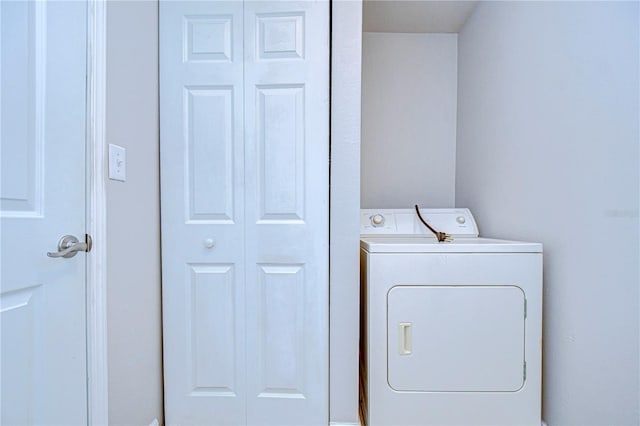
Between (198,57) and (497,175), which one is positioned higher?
(198,57)

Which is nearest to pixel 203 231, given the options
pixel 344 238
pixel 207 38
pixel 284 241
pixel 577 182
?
pixel 284 241

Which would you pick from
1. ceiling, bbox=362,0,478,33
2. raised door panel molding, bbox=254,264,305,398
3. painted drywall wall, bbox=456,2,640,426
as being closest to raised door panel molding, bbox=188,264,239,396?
raised door panel molding, bbox=254,264,305,398

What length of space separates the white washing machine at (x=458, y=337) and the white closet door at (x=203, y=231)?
64 cm

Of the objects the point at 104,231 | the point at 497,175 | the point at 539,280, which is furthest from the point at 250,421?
the point at 497,175

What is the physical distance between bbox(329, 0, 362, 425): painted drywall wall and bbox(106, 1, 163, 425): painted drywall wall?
2.54ft

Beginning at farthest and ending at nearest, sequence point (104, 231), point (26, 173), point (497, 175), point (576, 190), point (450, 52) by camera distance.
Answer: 1. point (450, 52)
2. point (497, 175)
3. point (576, 190)
4. point (104, 231)
5. point (26, 173)

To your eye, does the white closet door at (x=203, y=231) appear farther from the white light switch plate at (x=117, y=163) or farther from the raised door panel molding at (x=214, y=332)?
the white light switch plate at (x=117, y=163)

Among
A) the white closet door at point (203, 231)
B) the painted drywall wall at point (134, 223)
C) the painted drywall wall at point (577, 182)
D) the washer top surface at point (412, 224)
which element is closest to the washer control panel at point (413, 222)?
the washer top surface at point (412, 224)

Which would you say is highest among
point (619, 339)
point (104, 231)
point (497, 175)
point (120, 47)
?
point (120, 47)

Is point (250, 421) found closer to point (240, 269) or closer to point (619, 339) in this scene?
point (240, 269)

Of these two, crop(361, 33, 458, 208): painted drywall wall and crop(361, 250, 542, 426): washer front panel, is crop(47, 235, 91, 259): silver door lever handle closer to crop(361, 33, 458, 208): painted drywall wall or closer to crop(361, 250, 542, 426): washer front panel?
crop(361, 250, 542, 426): washer front panel

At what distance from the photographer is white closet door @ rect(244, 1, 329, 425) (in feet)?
4.11

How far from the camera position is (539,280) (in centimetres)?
117

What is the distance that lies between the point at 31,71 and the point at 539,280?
187 cm
